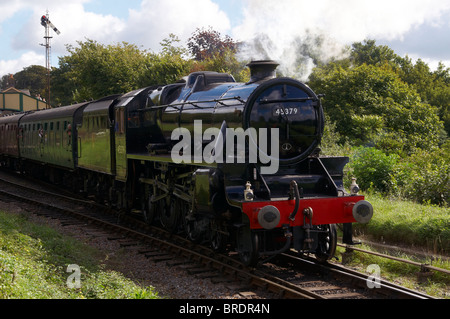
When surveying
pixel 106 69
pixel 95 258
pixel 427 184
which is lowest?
pixel 95 258

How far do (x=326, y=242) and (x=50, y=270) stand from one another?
435 centimetres

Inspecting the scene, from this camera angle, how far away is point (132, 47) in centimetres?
3384

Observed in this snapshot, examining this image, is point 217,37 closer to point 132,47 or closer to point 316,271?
point 132,47

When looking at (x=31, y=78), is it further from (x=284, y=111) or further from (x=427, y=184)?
(x=284, y=111)

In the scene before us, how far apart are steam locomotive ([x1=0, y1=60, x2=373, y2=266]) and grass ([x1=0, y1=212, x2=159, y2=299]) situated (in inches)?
70.8

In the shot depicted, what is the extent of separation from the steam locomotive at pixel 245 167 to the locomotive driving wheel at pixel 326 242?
17mm

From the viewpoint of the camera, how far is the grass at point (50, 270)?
225 inches

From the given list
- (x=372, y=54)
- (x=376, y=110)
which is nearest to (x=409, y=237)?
(x=376, y=110)

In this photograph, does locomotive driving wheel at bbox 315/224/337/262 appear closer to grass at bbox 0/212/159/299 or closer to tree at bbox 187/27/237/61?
grass at bbox 0/212/159/299

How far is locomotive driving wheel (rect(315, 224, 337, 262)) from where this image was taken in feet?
25.2

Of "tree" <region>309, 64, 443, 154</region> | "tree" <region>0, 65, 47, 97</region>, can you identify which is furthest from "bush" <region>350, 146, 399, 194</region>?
"tree" <region>0, 65, 47, 97</region>

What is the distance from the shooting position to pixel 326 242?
25.9ft

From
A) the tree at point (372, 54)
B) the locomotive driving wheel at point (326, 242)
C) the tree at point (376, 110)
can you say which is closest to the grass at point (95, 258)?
the locomotive driving wheel at point (326, 242)

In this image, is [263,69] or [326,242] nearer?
[326,242]
